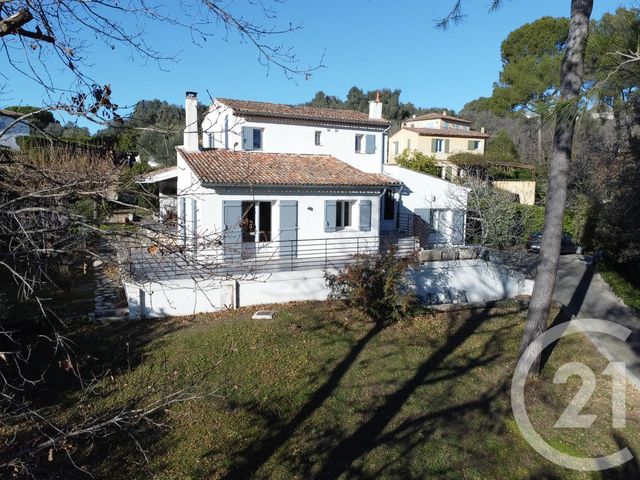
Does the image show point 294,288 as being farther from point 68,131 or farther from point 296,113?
point 68,131

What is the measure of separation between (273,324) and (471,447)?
258 inches

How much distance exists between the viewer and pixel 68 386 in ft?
30.4

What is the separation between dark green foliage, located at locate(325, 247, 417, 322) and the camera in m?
13.7

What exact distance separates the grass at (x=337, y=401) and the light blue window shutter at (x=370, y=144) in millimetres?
12776

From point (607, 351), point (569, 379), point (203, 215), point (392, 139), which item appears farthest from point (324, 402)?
point (392, 139)

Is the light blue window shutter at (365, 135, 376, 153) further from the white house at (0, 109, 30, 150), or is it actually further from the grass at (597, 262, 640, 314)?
the white house at (0, 109, 30, 150)

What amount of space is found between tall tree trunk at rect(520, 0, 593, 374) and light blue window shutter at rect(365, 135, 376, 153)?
1466 cm

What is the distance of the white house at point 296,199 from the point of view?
14562 mm

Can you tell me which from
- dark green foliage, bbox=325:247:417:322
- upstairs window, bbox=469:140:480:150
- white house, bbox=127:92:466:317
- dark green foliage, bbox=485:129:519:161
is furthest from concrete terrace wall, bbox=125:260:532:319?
upstairs window, bbox=469:140:480:150

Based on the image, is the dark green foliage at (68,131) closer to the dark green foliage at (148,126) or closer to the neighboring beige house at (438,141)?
the dark green foliage at (148,126)

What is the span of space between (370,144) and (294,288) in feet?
39.7

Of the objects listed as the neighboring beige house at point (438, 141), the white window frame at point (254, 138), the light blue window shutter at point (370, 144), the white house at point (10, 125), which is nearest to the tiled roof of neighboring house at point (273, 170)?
the white window frame at point (254, 138)

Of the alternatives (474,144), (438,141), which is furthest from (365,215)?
(474,144)

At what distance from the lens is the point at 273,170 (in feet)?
61.9
